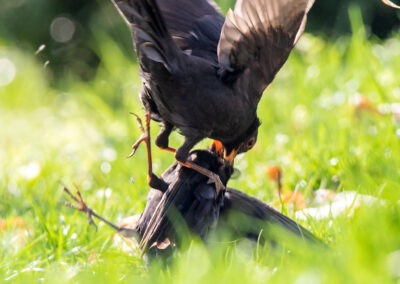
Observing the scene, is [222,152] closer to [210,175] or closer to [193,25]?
[210,175]

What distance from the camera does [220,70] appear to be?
2736 millimetres

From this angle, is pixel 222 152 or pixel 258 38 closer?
pixel 258 38

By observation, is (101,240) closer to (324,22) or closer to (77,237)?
(77,237)

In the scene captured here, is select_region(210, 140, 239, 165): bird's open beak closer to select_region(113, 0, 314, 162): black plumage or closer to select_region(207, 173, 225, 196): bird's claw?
select_region(113, 0, 314, 162): black plumage

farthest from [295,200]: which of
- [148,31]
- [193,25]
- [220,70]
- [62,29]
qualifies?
[62,29]

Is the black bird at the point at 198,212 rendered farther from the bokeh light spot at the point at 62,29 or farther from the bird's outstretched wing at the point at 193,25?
the bokeh light spot at the point at 62,29

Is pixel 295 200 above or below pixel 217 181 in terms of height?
below

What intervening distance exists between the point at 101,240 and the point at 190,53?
0.87 metres

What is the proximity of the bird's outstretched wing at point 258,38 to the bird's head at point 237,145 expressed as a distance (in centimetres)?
15

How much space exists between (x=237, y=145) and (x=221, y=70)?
33 centimetres

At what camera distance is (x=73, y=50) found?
27.7ft

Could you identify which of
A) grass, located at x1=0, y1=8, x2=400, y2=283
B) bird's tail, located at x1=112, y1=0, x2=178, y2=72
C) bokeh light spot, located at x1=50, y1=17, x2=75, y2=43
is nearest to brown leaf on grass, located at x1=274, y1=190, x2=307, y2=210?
grass, located at x1=0, y1=8, x2=400, y2=283

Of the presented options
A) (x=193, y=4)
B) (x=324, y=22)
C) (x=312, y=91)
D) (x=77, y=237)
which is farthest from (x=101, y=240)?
(x=324, y=22)

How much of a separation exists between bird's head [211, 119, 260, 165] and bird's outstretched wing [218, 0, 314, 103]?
15cm
